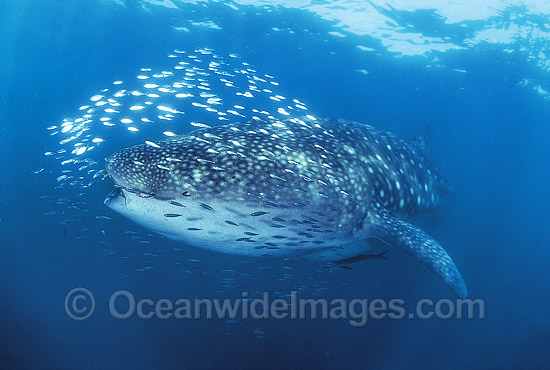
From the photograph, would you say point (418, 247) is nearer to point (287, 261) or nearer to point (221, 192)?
point (221, 192)

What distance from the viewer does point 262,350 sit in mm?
11008

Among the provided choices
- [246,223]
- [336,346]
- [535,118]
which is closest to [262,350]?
[336,346]

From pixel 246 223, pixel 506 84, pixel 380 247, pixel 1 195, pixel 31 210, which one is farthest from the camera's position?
pixel 506 84

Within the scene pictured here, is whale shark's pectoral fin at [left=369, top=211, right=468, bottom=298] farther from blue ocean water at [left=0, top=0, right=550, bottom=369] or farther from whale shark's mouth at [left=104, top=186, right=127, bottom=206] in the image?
whale shark's mouth at [left=104, top=186, right=127, bottom=206]

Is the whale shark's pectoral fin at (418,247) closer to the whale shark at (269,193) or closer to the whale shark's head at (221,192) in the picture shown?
the whale shark at (269,193)

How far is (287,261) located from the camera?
1363 centimetres

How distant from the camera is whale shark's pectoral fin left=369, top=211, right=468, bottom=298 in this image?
5.55 m

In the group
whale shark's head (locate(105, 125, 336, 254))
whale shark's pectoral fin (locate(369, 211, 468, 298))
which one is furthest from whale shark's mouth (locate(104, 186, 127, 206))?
whale shark's pectoral fin (locate(369, 211, 468, 298))

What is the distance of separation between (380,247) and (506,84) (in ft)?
96.0

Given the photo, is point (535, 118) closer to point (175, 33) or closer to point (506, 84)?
point (506, 84)

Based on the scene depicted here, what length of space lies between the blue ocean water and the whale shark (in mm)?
1260

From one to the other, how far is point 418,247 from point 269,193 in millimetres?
2663

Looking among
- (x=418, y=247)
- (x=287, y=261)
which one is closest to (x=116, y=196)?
(x=418, y=247)

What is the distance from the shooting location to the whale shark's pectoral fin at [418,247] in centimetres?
555
